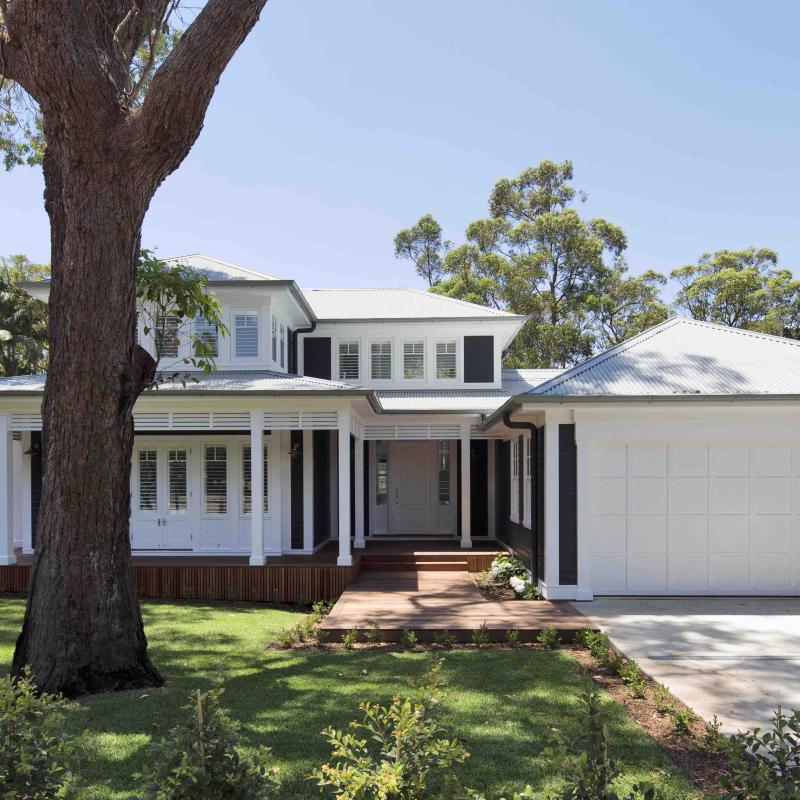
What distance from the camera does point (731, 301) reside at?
33.1 meters

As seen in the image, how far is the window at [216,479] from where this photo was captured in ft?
44.5

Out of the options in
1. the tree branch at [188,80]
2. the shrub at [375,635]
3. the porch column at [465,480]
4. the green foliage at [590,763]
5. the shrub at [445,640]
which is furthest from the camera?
the porch column at [465,480]

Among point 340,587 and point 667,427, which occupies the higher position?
point 667,427

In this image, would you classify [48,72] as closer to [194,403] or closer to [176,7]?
[176,7]

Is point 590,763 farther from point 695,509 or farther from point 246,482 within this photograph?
point 246,482

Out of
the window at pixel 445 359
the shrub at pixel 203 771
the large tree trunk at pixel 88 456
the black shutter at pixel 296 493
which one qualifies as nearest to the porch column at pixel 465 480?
the window at pixel 445 359

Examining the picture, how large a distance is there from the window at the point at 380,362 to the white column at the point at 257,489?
5.44m

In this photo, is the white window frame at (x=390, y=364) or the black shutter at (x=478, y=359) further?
the white window frame at (x=390, y=364)

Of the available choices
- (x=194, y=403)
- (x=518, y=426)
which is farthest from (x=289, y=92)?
(x=518, y=426)

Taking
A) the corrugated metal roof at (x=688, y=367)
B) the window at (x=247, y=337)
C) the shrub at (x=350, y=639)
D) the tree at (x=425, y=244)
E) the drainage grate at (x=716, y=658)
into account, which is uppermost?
the tree at (x=425, y=244)

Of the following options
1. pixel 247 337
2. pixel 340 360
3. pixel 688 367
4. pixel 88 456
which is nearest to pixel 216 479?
pixel 247 337

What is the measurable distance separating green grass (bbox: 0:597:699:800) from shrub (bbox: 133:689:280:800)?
377 mm

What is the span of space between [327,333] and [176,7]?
28.4 feet

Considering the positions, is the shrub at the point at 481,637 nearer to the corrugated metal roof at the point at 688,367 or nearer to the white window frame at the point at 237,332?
the corrugated metal roof at the point at 688,367
